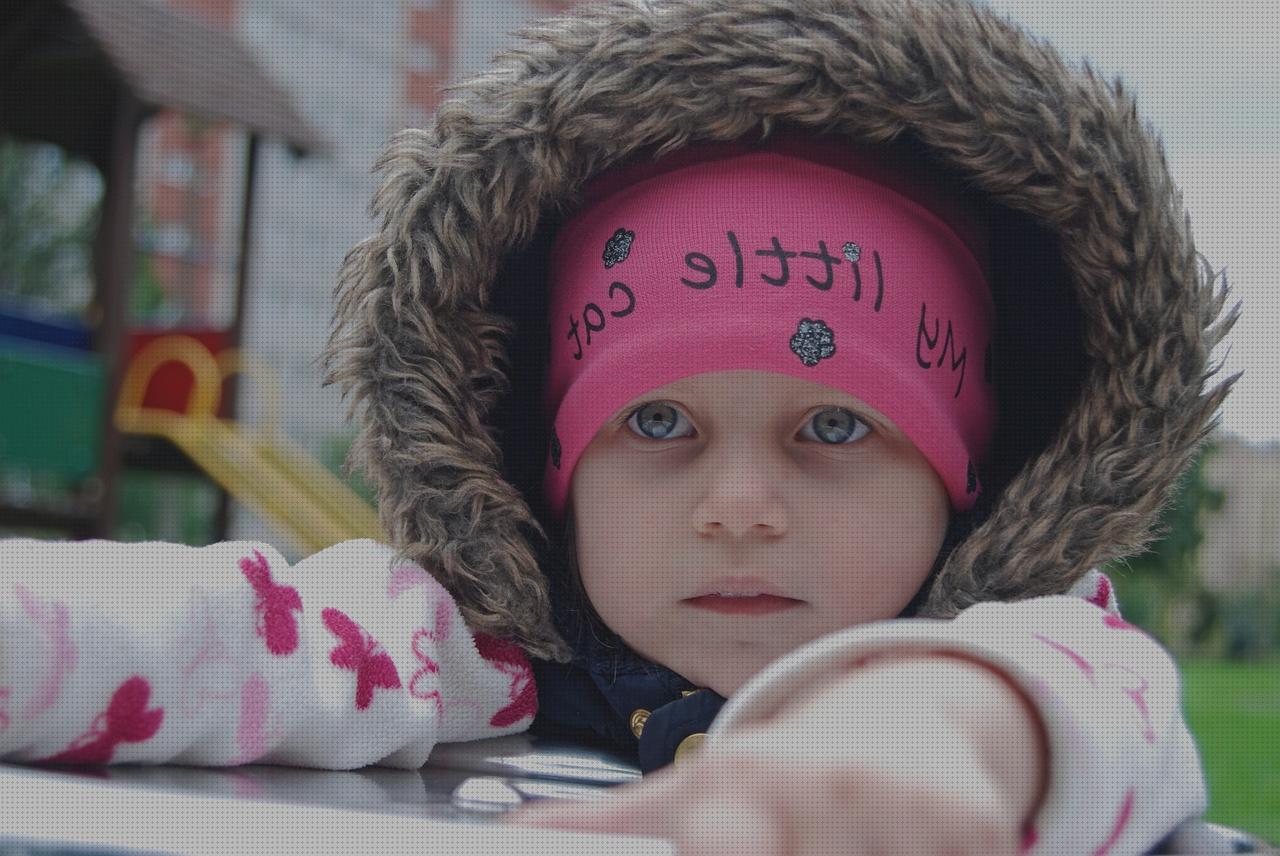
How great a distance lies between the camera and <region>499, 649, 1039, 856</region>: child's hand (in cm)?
28

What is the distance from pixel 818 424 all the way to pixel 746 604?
0.09 m

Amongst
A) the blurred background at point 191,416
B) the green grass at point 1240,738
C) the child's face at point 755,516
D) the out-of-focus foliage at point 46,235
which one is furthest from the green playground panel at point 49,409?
the out-of-focus foliage at point 46,235

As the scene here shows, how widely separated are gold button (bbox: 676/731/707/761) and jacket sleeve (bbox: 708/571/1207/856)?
233mm

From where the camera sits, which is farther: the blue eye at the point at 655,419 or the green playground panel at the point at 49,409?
the green playground panel at the point at 49,409

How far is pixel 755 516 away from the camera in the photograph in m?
0.63

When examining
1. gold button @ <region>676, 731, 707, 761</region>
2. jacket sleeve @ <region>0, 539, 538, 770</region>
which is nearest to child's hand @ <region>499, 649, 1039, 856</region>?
jacket sleeve @ <region>0, 539, 538, 770</region>

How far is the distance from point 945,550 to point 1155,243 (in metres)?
0.18

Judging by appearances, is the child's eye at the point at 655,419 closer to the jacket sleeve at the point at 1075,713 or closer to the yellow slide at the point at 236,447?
the jacket sleeve at the point at 1075,713

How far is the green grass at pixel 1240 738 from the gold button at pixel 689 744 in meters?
0.69

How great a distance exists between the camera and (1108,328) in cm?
67

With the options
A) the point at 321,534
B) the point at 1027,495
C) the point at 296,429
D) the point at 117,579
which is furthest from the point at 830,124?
the point at 296,429

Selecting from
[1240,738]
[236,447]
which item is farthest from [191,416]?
[1240,738]

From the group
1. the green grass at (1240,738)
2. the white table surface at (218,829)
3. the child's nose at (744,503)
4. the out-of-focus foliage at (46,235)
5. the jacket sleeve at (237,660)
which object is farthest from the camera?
the out-of-focus foliage at (46,235)

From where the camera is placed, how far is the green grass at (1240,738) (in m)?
2.42
